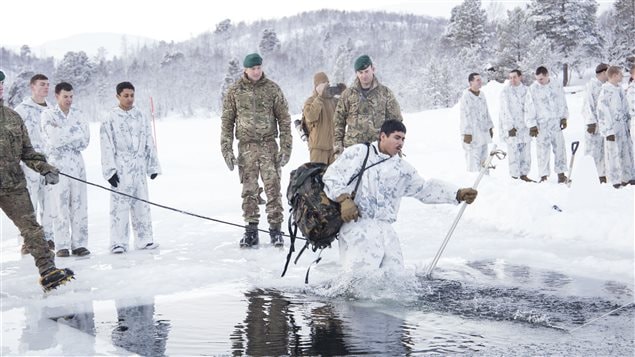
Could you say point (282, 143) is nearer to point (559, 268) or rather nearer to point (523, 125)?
point (559, 268)

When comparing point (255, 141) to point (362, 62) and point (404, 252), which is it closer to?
point (362, 62)

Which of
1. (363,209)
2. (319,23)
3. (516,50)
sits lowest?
(363,209)

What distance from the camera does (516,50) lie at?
59.1 meters

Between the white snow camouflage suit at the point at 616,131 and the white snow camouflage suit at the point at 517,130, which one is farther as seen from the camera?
the white snow camouflage suit at the point at 517,130

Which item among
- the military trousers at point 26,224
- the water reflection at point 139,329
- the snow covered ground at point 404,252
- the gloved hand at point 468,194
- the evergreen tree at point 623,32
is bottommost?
the snow covered ground at point 404,252

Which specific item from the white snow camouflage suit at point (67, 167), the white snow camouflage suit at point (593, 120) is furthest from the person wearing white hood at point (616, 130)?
the white snow camouflage suit at point (67, 167)

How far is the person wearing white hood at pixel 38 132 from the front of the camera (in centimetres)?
855

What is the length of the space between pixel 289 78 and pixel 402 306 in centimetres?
7291

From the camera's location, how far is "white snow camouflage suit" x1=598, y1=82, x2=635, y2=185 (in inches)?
460

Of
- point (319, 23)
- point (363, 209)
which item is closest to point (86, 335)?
point (363, 209)

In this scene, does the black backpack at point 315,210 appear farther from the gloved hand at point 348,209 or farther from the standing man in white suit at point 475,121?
the standing man in white suit at point 475,121

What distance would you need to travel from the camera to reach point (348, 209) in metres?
5.78

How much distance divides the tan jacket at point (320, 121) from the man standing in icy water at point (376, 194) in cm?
Answer: 325

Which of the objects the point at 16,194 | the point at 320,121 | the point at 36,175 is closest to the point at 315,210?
the point at 16,194
